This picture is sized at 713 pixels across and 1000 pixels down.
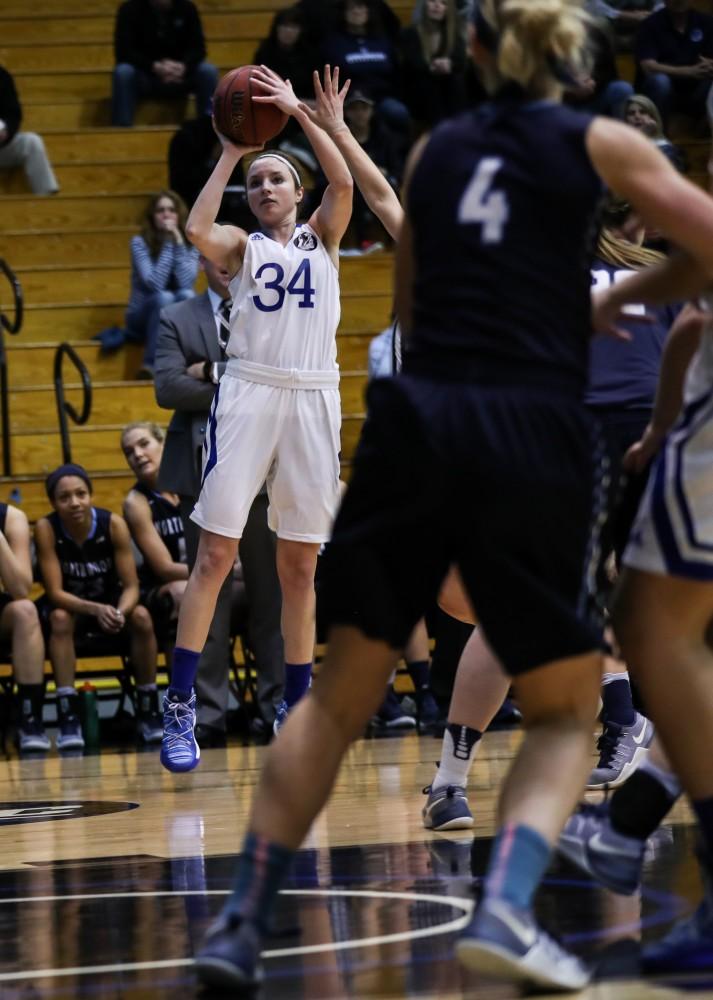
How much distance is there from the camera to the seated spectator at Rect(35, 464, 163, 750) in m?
8.16

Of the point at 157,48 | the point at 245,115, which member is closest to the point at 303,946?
the point at 245,115

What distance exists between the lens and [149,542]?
8.51 m

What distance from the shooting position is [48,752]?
7895 mm

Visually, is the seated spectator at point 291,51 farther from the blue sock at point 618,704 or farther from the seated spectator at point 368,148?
the blue sock at point 618,704

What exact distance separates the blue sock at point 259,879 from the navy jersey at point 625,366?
240 cm

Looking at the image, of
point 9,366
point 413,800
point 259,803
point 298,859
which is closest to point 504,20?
point 259,803

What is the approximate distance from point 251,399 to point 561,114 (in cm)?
318

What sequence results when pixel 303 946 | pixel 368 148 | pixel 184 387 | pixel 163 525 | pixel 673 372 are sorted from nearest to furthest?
pixel 303 946 < pixel 673 372 < pixel 184 387 < pixel 163 525 < pixel 368 148

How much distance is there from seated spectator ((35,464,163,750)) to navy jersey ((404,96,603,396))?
5.75 meters

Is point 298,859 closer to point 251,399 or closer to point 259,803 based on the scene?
point 259,803

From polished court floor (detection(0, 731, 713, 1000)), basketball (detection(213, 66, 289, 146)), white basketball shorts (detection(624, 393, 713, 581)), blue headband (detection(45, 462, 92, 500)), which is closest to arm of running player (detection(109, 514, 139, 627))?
blue headband (detection(45, 462, 92, 500))

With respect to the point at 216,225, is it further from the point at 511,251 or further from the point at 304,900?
the point at 511,251

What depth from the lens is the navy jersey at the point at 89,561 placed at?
8414 mm

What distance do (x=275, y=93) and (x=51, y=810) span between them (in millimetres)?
2456
